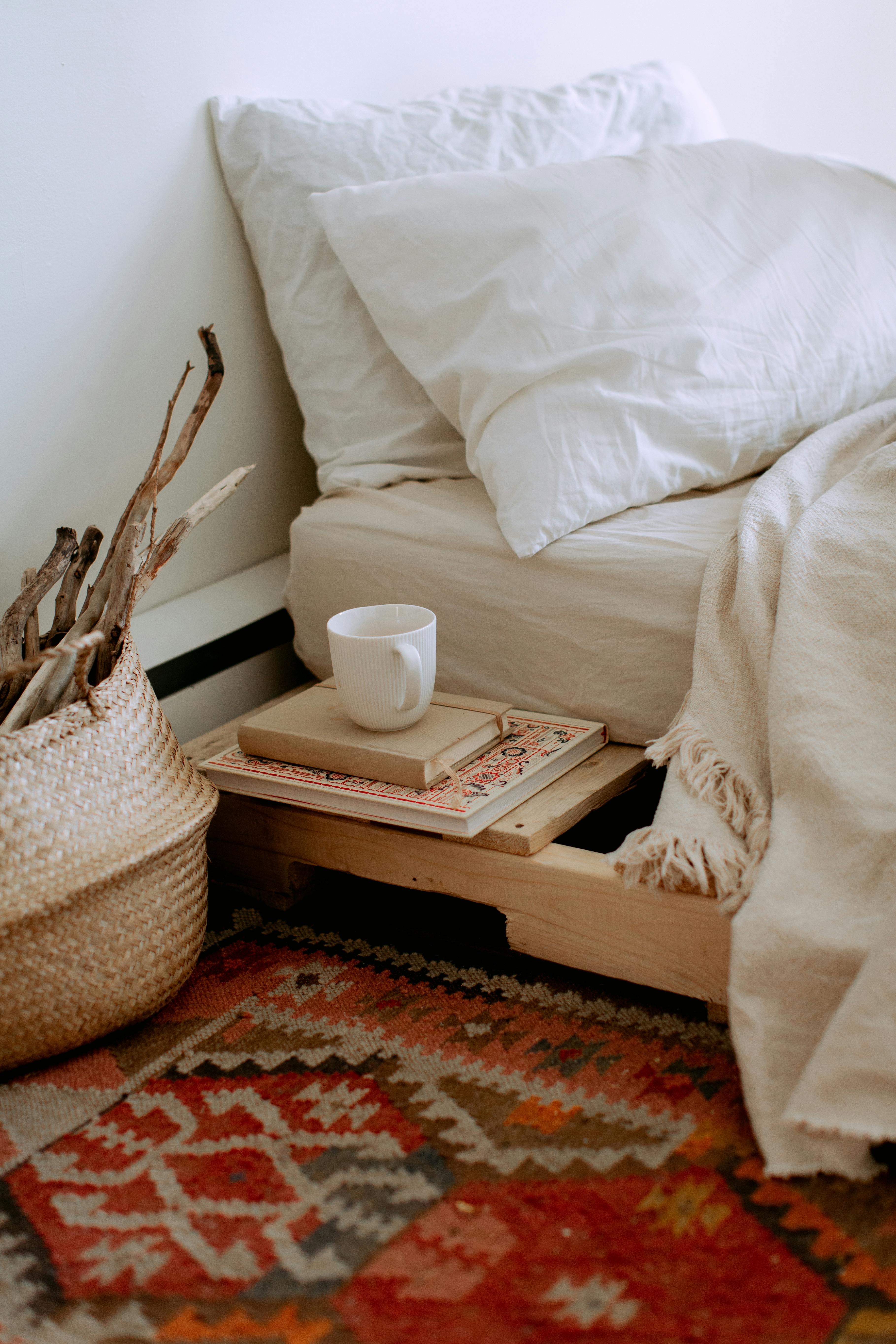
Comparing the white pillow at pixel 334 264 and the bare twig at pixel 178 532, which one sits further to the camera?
the white pillow at pixel 334 264

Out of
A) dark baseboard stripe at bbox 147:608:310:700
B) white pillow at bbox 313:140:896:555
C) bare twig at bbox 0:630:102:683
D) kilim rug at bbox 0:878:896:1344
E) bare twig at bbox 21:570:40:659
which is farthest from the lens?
dark baseboard stripe at bbox 147:608:310:700

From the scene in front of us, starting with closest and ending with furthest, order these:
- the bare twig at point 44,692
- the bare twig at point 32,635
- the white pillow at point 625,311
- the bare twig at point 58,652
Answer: the bare twig at point 58,652
the bare twig at point 44,692
the bare twig at point 32,635
the white pillow at point 625,311

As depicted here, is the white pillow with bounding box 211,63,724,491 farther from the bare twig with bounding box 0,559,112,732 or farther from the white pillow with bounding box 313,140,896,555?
the bare twig with bounding box 0,559,112,732

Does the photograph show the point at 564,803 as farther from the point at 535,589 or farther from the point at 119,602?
the point at 119,602

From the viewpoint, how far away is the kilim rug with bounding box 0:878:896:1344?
25.6 inches

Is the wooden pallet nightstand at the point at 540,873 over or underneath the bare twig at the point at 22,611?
underneath

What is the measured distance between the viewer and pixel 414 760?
3.20ft

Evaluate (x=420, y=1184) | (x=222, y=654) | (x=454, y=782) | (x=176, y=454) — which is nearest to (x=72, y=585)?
(x=176, y=454)

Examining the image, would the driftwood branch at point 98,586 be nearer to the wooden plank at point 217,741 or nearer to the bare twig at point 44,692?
the bare twig at point 44,692

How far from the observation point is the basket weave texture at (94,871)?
0.84m

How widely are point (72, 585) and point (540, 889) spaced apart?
53cm

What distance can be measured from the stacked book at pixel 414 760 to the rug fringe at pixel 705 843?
13 centimetres

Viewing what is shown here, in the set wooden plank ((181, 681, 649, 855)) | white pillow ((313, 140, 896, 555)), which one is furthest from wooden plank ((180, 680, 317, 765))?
white pillow ((313, 140, 896, 555))

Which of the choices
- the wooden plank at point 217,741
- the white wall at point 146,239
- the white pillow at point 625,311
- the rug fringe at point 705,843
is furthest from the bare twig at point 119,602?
the rug fringe at point 705,843
